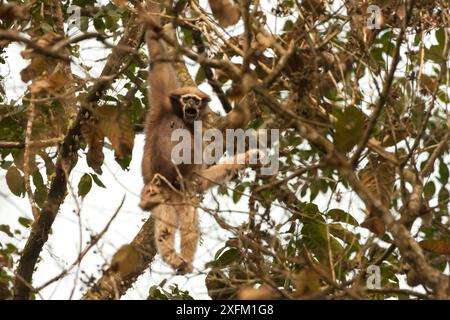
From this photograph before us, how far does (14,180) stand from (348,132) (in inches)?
181

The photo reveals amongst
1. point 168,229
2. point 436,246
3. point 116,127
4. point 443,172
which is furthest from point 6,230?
point 436,246

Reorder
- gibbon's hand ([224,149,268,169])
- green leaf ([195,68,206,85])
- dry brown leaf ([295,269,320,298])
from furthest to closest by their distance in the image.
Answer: green leaf ([195,68,206,85]) < gibbon's hand ([224,149,268,169]) < dry brown leaf ([295,269,320,298])

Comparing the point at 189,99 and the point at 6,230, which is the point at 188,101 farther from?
the point at 6,230

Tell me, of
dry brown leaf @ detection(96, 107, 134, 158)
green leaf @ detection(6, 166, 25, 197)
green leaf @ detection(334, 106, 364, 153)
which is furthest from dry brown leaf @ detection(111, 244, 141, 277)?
green leaf @ detection(6, 166, 25, 197)

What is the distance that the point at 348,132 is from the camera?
4.65 meters

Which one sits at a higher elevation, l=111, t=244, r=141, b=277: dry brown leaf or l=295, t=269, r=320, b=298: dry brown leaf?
l=111, t=244, r=141, b=277: dry brown leaf

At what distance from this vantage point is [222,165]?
8805 mm

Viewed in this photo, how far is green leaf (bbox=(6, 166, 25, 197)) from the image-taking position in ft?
27.0

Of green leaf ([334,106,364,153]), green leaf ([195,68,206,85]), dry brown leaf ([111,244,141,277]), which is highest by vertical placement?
green leaf ([195,68,206,85])

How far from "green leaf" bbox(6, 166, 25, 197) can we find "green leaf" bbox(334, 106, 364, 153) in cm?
449

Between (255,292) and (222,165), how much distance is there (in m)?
4.49

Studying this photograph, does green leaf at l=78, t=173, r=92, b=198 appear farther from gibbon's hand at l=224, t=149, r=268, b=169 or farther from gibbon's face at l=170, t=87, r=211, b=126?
gibbon's hand at l=224, t=149, r=268, b=169

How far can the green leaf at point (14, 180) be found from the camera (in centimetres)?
822
